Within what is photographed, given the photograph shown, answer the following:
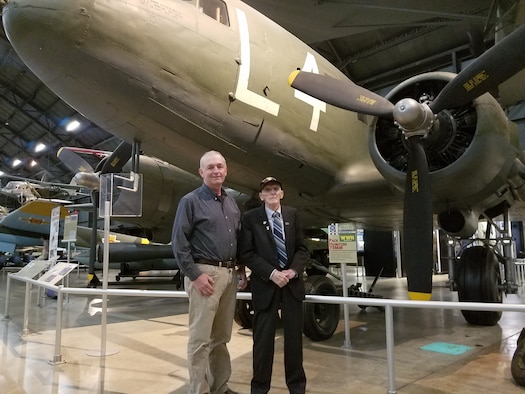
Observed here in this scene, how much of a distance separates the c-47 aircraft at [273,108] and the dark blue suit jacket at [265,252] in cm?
166

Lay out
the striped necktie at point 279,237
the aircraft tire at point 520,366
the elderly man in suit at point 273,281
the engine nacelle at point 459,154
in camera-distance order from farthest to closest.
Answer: the engine nacelle at point 459,154
the aircraft tire at point 520,366
the striped necktie at point 279,237
the elderly man in suit at point 273,281

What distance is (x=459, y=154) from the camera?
5168 mm

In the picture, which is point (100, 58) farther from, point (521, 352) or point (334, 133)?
point (521, 352)

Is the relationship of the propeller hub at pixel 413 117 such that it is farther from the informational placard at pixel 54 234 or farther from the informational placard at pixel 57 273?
the informational placard at pixel 54 234

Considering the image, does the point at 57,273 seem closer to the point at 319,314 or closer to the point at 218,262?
the point at 218,262

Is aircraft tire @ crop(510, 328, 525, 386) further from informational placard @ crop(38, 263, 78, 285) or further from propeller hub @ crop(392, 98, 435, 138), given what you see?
informational placard @ crop(38, 263, 78, 285)

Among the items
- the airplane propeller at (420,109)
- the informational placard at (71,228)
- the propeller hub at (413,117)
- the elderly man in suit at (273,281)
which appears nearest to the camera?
the elderly man in suit at (273,281)

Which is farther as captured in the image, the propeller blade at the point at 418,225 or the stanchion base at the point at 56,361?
the stanchion base at the point at 56,361

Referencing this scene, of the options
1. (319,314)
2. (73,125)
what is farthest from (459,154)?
(73,125)

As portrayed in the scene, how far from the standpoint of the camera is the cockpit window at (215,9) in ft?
16.9

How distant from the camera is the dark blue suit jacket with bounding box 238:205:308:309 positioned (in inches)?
122

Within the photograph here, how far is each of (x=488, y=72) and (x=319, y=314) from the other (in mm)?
3648

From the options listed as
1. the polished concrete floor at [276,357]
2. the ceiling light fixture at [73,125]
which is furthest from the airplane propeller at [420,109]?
the ceiling light fixture at [73,125]

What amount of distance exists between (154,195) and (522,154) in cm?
639
